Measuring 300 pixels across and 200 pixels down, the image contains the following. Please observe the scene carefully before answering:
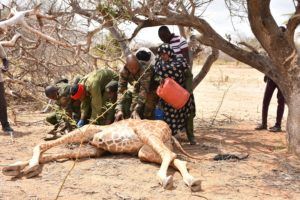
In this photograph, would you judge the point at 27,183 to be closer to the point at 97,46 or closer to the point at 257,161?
the point at 257,161

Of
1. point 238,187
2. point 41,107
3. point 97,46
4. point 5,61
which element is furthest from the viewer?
point 41,107

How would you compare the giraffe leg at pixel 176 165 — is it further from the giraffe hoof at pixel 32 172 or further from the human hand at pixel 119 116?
the giraffe hoof at pixel 32 172

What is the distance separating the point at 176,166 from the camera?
491cm

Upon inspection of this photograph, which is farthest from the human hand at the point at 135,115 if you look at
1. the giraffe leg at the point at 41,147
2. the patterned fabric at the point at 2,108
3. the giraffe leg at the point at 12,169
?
the patterned fabric at the point at 2,108

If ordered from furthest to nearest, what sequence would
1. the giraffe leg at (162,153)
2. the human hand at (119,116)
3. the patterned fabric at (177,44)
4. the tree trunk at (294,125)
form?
the patterned fabric at (177,44), the human hand at (119,116), the tree trunk at (294,125), the giraffe leg at (162,153)

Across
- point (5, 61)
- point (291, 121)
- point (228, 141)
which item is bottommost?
point (228, 141)

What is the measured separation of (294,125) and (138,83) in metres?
1.89

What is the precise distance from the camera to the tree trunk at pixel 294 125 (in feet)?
18.2

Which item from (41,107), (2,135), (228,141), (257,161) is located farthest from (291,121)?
(41,107)

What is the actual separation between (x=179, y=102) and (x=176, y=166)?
3.82 ft

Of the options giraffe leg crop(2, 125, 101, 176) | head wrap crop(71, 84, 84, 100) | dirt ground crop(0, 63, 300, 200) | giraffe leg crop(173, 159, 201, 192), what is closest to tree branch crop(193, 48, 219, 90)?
dirt ground crop(0, 63, 300, 200)

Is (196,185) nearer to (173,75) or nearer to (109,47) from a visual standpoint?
(173,75)

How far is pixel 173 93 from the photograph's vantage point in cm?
579

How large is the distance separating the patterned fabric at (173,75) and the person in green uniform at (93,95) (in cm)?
73
